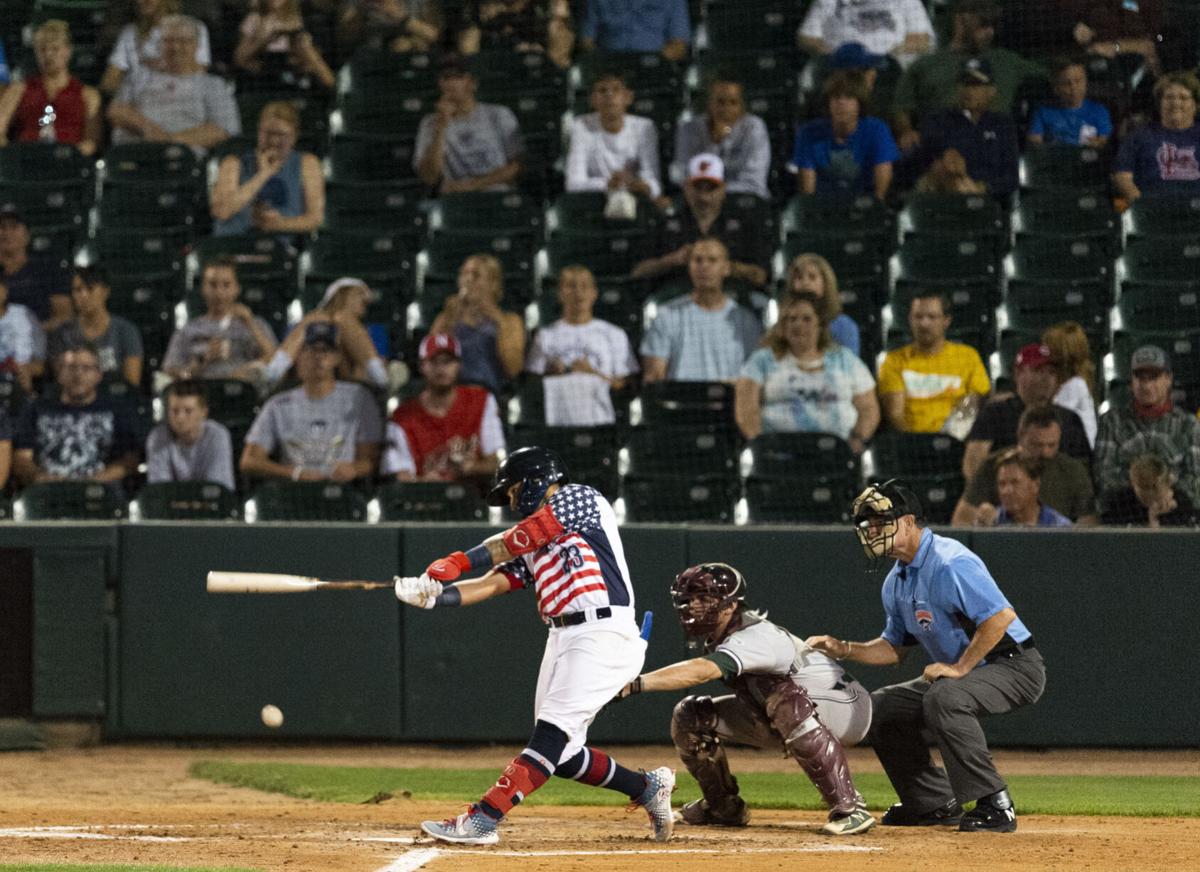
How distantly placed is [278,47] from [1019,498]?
7.39 m

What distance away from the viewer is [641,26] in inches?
602

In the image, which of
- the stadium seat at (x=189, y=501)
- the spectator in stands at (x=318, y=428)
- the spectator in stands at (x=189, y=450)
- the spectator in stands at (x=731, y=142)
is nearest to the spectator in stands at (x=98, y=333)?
the spectator in stands at (x=189, y=450)

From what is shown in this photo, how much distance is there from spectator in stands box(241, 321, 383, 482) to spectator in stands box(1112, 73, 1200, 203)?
5663 mm

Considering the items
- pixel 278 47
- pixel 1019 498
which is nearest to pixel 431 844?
pixel 1019 498

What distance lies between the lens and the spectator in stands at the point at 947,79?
14180 mm

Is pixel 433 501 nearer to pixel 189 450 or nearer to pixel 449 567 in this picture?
pixel 189 450

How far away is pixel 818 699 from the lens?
319 inches

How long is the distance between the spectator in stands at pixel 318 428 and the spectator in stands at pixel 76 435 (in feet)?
2.71

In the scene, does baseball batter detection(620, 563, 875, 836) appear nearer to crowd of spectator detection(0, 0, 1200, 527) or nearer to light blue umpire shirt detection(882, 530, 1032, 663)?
light blue umpire shirt detection(882, 530, 1032, 663)

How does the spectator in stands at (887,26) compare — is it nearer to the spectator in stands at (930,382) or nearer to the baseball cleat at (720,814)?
the spectator in stands at (930,382)

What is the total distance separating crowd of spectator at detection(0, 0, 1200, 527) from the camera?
1202 cm

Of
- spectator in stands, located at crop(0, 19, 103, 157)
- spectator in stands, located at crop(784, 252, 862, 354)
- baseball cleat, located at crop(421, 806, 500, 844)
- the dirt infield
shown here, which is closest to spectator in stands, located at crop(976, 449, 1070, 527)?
spectator in stands, located at crop(784, 252, 862, 354)

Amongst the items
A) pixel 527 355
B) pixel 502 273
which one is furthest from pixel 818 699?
pixel 502 273

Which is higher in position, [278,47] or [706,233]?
[278,47]
